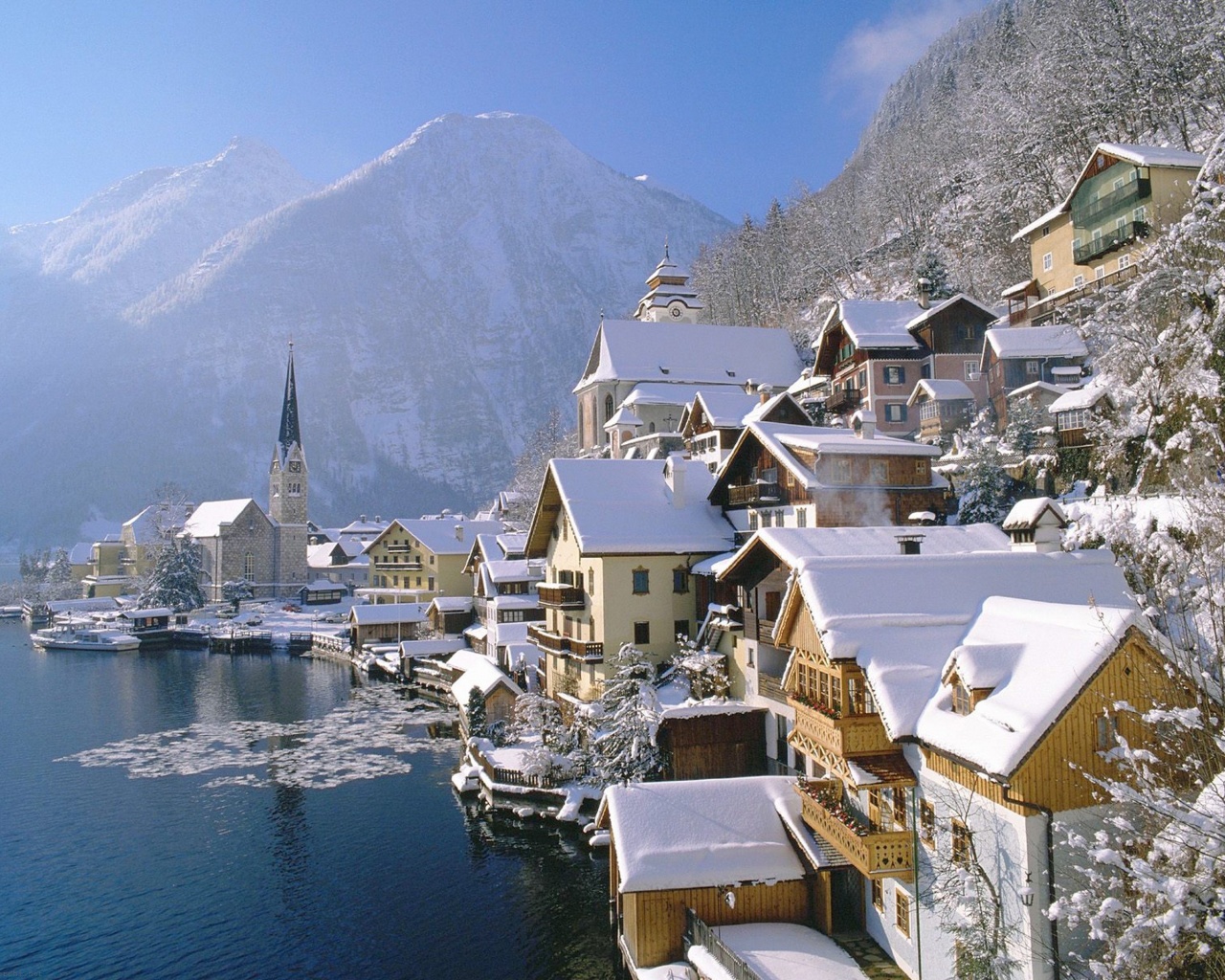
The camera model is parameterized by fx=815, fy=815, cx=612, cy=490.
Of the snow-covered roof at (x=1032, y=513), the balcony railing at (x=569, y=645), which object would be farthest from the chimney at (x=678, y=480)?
the snow-covered roof at (x=1032, y=513)

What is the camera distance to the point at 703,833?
21906mm

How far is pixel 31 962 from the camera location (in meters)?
23.7

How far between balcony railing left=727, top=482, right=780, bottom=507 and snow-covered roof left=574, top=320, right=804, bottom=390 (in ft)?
138

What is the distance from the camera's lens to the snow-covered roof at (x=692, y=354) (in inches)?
3204

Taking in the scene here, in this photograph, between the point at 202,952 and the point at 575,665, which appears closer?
the point at 202,952

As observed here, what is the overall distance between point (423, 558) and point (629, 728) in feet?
220

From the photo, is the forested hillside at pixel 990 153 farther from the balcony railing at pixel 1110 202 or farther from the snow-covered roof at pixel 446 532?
the snow-covered roof at pixel 446 532

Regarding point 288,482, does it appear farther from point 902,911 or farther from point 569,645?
point 902,911

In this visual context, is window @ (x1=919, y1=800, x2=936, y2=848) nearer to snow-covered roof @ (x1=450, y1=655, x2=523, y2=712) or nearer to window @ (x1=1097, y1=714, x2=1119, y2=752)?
window @ (x1=1097, y1=714, x2=1119, y2=752)

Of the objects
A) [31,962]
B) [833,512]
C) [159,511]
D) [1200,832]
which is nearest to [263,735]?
Result: [31,962]

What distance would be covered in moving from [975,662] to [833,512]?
1963cm

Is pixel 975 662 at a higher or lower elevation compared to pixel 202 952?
higher

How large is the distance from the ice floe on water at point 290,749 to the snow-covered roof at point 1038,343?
3906 cm

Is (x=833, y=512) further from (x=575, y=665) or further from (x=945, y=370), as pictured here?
(x=945, y=370)
